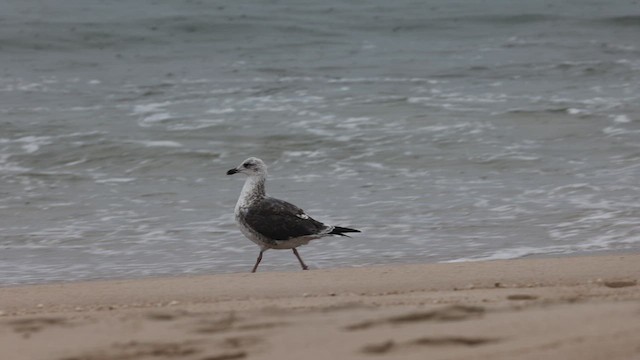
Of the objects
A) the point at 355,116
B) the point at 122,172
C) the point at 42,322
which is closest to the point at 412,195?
the point at 122,172

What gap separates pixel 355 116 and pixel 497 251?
246 inches

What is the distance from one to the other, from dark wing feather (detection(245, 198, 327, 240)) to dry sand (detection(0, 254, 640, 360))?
124cm

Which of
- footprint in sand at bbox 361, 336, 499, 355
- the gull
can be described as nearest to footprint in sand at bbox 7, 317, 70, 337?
footprint in sand at bbox 361, 336, 499, 355

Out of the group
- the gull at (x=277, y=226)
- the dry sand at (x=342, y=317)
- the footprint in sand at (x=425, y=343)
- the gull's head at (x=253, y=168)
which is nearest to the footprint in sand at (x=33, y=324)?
the dry sand at (x=342, y=317)

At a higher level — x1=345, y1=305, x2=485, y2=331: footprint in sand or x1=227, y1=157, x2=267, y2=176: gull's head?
x1=227, y1=157, x2=267, y2=176: gull's head

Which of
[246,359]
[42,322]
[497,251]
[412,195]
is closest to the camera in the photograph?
[246,359]

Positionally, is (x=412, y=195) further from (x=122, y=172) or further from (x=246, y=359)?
(x=246, y=359)

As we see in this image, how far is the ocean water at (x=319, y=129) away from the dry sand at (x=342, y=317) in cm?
170

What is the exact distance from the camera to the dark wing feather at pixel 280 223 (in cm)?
819

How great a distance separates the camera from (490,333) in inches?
187

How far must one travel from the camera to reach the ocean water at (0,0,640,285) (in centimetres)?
918

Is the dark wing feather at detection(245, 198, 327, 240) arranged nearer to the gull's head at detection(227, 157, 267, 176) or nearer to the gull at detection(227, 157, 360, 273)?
the gull at detection(227, 157, 360, 273)

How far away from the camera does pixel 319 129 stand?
13875mm

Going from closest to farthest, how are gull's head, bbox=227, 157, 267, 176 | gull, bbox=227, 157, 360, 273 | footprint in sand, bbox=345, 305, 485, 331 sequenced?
footprint in sand, bbox=345, 305, 485, 331, gull, bbox=227, 157, 360, 273, gull's head, bbox=227, 157, 267, 176
